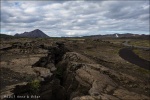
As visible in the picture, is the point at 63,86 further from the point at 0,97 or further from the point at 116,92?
the point at 0,97

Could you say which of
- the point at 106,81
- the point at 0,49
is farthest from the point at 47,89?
the point at 0,49

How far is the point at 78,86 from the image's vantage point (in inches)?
1185

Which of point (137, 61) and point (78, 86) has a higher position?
point (78, 86)

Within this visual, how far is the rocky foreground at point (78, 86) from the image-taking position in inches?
968

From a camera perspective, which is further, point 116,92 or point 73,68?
point 73,68

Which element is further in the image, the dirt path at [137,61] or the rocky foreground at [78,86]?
the dirt path at [137,61]

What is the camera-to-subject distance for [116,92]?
1022 inches

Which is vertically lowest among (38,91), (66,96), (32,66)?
(66,96)

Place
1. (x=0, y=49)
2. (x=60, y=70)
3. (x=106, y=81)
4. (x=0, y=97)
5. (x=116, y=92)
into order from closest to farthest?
(x=0, y=97), (x=116, y=92), (x=106, y=81), (x=60, y=70), (x=0, y=49)

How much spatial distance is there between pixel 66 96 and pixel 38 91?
6.55 meters

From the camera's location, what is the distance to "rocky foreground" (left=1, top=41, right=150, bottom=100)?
80.7ft

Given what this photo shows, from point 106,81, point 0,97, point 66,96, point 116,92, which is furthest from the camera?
point 66,96

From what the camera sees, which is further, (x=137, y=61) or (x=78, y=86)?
(x=137, y=61)

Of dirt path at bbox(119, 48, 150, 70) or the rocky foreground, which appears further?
dirt path at bbox(119, 48, 150, 70)
